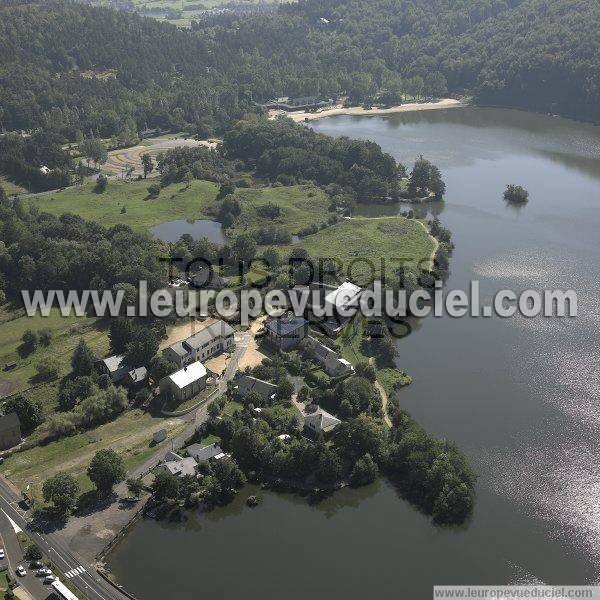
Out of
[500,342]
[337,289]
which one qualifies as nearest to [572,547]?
[500,342]

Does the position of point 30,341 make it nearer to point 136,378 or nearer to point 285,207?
point 136,378

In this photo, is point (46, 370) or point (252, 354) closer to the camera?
point (46, 370)

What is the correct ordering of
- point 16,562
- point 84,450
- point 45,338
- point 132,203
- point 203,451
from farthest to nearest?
point 132,203
point 45,338
point 84,450
point 203,451
point 16,562

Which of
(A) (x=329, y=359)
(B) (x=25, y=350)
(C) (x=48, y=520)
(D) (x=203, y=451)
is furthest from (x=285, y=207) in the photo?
(C) (x=48, y=520)

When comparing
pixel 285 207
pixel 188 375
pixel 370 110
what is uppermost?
pixel 370 110

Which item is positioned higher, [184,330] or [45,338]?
[45,338]

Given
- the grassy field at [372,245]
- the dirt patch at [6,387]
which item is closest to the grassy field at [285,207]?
the grassy field at [372,245]

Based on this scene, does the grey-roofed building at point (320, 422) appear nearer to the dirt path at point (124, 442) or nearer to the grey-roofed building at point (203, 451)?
the grey-roofed building at point (203, 451)
